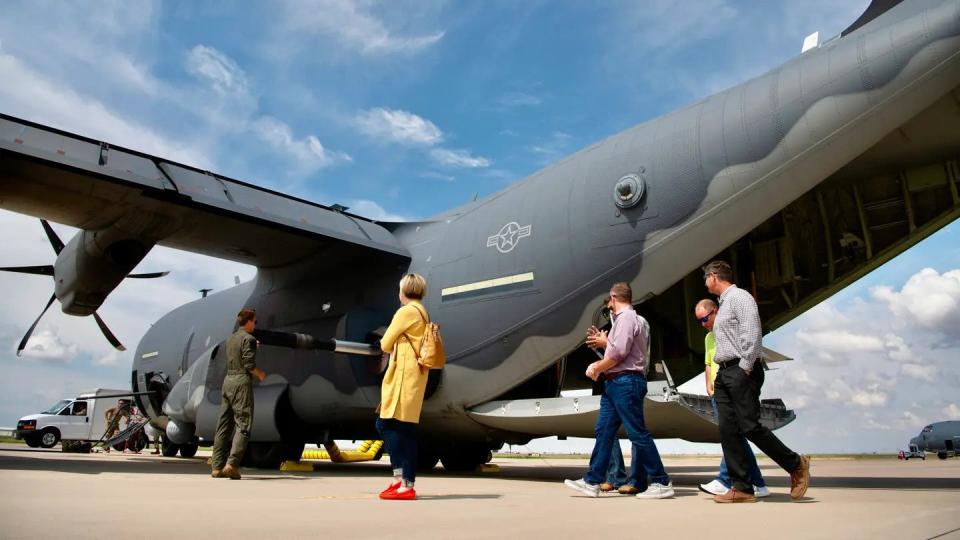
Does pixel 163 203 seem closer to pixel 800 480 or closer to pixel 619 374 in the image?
pixel 619 374

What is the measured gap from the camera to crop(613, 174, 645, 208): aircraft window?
23.8 ft

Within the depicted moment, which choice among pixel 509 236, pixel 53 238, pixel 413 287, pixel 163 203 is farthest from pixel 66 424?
pixel 413 287

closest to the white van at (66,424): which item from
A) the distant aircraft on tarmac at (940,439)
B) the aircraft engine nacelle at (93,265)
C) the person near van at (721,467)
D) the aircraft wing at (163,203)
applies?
the aircraft engine nacelle at (93,265)

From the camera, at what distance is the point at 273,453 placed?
33.4 ft

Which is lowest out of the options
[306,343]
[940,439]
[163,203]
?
[940,439]

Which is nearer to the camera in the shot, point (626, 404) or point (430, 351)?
point (430, 351)

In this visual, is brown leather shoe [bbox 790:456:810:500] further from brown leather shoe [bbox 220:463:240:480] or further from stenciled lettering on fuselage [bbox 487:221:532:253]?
brown leather shoe [bbox 220:463:240:480]

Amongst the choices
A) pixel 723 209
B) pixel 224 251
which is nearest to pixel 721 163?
pixel 723 209

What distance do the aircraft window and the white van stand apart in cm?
2375

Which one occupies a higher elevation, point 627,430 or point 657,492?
point 627,430

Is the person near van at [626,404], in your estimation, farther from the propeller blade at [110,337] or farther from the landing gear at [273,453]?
the propeller blade at [110,337]

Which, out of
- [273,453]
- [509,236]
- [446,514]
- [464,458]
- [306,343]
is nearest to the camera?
[446,514]

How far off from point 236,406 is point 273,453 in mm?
3136

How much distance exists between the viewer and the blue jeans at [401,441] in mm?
4844
